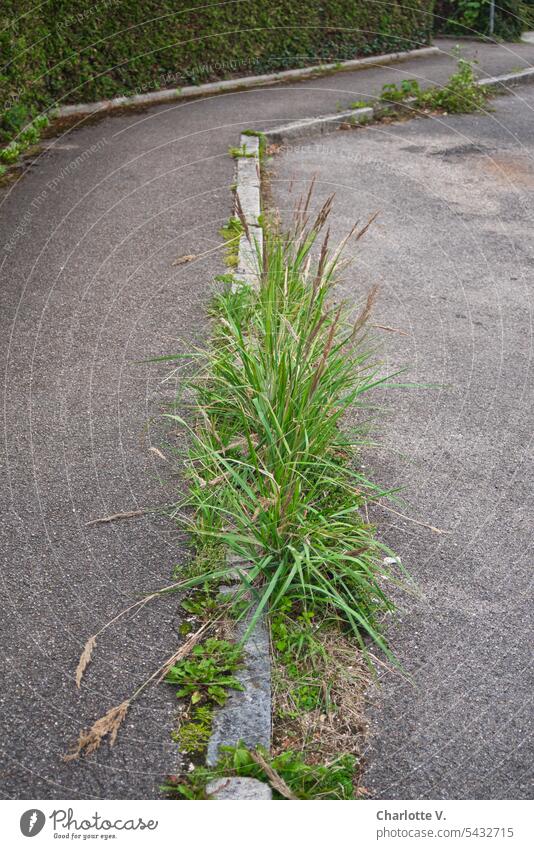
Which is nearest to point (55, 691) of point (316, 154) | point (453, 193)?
point (453, 193)

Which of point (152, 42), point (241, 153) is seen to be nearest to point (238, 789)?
point (241, 153)

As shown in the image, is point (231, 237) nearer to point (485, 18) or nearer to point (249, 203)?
point (249, 203)

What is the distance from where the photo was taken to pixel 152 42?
1076 centimetres

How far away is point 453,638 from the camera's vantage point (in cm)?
293

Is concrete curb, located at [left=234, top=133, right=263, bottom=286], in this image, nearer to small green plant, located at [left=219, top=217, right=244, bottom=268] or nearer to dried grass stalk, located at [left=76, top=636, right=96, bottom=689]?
small green plant, located at [left=219, top=217, right=244, bottom=268]

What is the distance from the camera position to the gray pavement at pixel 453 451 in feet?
8.37

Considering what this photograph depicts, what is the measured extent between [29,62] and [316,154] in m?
3.03

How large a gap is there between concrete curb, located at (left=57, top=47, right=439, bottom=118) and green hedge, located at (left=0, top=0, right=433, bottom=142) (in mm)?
106

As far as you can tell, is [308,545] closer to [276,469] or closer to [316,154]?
[276,469]

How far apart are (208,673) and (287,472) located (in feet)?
2.81

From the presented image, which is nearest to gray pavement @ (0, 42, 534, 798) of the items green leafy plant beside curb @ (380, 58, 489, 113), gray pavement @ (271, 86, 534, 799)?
gray pavement @ (271, 86, 534, 799)

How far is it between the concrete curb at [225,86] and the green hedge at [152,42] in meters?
0.11

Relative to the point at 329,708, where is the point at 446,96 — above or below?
above
